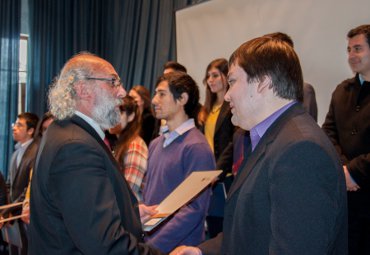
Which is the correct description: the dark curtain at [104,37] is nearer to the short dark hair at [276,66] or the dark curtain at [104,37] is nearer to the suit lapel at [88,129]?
the suit lapel at [88,129]

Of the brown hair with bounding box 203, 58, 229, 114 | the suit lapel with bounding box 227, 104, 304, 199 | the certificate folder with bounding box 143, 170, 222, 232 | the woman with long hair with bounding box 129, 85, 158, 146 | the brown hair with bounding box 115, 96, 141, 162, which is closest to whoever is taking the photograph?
the suit lapel with bounding box 227, 104, 304, 199

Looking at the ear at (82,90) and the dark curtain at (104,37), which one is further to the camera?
the dark curtain at (104,37)

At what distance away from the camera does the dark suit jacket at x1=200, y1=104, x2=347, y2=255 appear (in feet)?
3.22

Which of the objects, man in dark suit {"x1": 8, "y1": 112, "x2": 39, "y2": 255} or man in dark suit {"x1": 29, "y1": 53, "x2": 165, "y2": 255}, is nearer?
man in dark suit {"x1": 29, "y1": 53, "x2": 165, "y2": 255}

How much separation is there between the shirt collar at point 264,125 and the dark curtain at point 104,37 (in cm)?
389

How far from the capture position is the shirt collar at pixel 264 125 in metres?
1.20

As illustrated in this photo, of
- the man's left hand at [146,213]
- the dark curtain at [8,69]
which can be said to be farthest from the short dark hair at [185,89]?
the dark curtain at [8,69]

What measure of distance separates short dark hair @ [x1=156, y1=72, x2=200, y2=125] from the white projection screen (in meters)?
1.25

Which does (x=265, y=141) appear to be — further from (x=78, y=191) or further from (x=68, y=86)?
→ (x=68, y=86)

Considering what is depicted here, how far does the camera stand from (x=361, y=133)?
219 cm

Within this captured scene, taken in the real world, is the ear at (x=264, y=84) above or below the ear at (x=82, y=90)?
above

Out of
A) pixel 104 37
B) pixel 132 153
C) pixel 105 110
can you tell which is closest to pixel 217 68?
pixel 132 153

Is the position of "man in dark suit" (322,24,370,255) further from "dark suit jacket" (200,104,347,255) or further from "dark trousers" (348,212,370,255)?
"dark suit jacket" (200,104,347,255)

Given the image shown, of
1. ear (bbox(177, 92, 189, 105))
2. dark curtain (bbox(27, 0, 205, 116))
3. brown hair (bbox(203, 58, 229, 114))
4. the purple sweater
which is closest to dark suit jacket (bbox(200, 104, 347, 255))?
the purple sweater
